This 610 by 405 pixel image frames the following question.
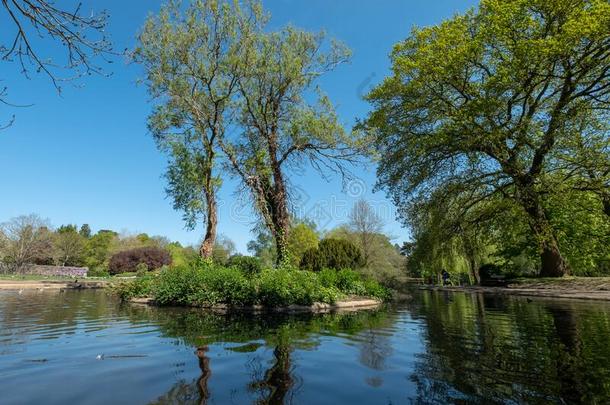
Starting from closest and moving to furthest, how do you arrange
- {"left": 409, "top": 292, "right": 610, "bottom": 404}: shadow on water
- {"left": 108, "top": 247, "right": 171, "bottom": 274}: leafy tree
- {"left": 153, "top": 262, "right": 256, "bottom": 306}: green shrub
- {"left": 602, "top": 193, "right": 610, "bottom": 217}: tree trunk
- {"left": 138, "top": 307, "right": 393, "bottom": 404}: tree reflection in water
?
1. {"left": 409, "top": 292, "right": 610, "bottom": 404}: shadow on water
2. {"left": 138, "top": 307, "right": 393, "bottom": 404}: tree reflection in water
3. {"left": 153, "top": 262, "right": 256, "bottom": 306}: green shrub
4. {"left": 602, "top": 193, "right": 610, "bottom": 217}: tree trunk
5. {"left": 108, "top": 247, "right": 171, "bottom": 274}: leafy tree

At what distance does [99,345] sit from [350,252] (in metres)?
16.5

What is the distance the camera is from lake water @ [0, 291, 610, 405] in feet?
12.6

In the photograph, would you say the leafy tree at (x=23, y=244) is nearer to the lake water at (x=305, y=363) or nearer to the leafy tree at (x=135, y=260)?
the leafy tree at (x=135, y=260)

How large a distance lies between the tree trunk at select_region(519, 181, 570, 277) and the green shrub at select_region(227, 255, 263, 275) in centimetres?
1405

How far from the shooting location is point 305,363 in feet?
17.0

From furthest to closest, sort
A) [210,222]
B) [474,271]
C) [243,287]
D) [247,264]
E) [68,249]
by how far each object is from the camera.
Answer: [68,249], [474,271], [210,222], [247,264], [243,287]

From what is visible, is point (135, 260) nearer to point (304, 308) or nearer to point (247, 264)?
point (247, 264)

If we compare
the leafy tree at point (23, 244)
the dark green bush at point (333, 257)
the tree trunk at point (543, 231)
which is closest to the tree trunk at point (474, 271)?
the tree trunk at point (543, 231)

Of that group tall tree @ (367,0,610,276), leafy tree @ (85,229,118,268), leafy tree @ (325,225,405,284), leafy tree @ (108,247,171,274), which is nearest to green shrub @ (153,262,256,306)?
leafy tree @ (325,225,405,284)

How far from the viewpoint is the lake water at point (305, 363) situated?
3.85 m

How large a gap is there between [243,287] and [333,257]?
9.07m

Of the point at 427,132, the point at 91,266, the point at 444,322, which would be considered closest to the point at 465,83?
the point at 427,132

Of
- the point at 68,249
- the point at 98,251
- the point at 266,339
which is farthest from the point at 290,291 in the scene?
Result: the point at 98,251

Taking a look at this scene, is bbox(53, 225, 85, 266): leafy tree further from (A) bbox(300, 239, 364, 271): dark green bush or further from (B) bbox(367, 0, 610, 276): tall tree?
(B) bbox(367, 0, 610, 276): tall tree
